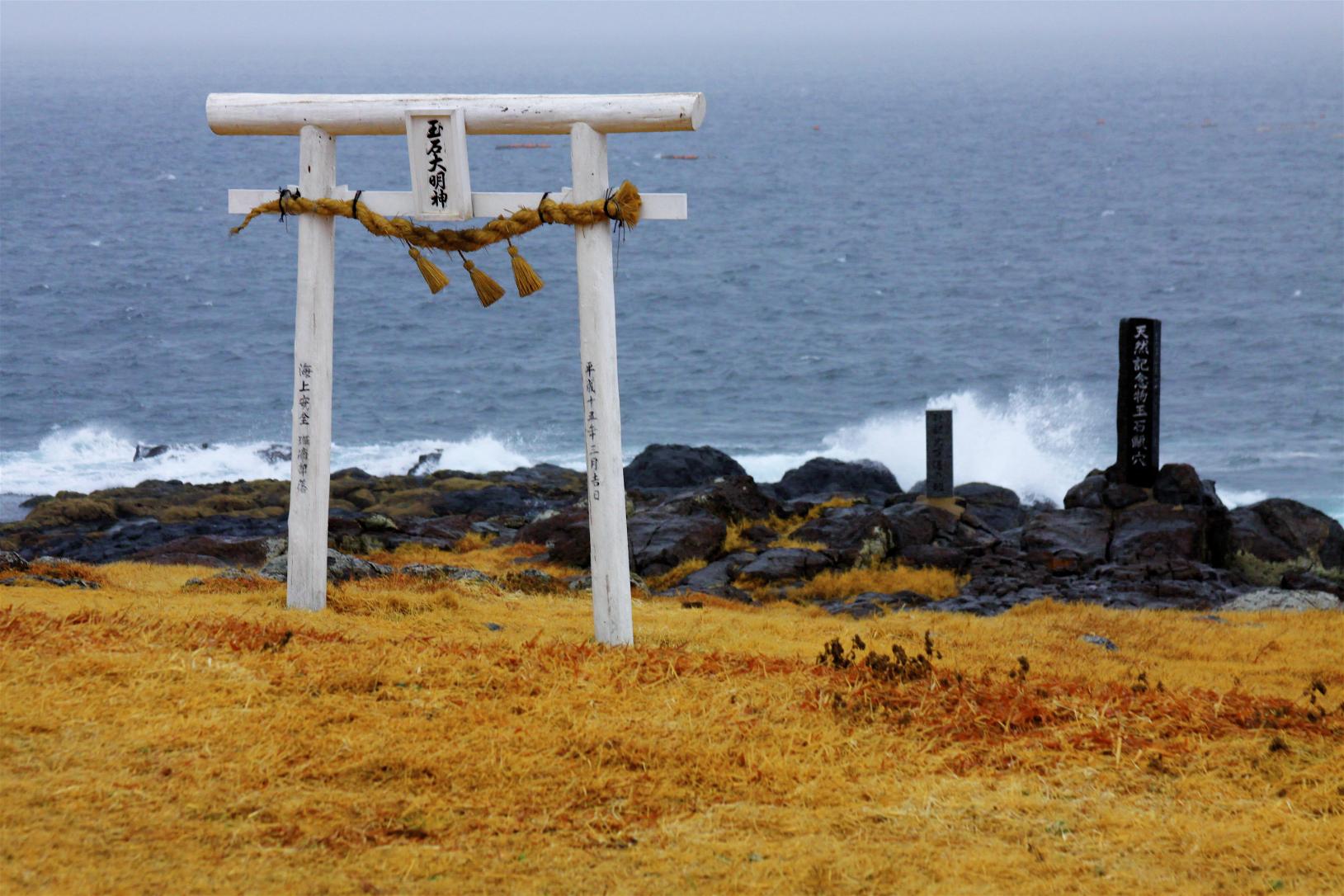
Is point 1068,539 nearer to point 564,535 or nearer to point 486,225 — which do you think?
point 564,535

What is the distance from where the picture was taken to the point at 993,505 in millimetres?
25484

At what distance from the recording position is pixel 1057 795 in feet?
20.4

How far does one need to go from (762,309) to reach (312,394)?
1996 inches

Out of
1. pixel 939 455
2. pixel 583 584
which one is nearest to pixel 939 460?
pixel 939 455

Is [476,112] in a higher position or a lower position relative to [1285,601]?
higher

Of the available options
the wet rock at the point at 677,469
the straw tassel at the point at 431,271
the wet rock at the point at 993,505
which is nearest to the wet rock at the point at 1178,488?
the wet rock at the point at 993,505

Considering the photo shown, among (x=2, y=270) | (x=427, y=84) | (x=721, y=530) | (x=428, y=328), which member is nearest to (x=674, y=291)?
(x=428, y=328)

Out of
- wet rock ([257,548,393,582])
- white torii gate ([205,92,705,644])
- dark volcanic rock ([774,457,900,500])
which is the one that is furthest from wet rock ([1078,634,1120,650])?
dark volcanic rock ([774,457,900,500])

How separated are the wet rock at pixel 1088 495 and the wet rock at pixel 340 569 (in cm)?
1147

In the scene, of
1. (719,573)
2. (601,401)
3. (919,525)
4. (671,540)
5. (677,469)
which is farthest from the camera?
(677,469)

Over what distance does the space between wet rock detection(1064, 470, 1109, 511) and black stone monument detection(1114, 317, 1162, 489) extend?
17.2 inches

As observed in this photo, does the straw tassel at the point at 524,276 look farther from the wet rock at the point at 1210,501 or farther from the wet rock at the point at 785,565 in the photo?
the wet rock at the point at 1210,501

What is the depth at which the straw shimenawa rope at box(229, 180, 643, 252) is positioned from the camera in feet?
27.7

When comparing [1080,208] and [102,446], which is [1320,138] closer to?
[1080,208]
